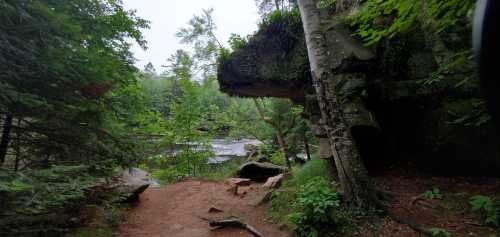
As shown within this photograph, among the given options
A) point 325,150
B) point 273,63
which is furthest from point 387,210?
point 273,63

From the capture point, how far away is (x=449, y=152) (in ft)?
17.6

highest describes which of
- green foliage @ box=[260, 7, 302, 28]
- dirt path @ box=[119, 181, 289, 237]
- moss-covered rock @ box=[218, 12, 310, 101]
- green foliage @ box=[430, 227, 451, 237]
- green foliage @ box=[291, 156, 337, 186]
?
green foliage @ box=[260, 7, 302, 28]

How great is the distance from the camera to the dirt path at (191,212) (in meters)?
5.47

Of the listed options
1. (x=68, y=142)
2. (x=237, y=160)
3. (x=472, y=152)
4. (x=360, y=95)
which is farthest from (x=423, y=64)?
(x=237, y=160)

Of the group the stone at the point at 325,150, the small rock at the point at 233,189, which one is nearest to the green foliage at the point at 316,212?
the stone at the point at 325,150

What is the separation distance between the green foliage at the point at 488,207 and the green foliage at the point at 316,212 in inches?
81.6

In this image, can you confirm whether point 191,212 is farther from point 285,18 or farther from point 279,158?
point 279,158

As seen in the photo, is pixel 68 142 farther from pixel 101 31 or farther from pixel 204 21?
pixel 204 21

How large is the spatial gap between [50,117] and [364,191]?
554 centimetres

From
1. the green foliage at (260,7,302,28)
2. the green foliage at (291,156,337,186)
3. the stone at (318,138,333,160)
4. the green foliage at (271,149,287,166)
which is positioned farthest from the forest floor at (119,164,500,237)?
the green foliage at (271,149,287,166)

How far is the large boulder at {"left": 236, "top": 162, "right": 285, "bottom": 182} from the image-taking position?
1048 centimetres

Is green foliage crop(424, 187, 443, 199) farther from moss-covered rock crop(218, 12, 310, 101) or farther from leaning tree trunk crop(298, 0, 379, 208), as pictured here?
moss-covered rock crop(218, 12, 310, 101)

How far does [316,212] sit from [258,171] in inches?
258

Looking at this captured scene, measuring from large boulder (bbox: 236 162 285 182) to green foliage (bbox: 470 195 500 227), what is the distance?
22.5 feet
